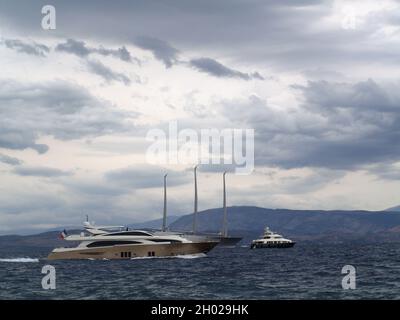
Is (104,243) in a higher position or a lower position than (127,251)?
higher

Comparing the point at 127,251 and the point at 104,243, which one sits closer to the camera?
the point at 127,251

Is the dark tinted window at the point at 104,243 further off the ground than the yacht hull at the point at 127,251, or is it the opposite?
the dark tinted window at the point at 104,243

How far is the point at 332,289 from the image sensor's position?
55375 mm

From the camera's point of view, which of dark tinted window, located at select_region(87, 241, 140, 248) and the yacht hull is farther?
dark tinted window, located at select_region(87, 241, 140, 248)

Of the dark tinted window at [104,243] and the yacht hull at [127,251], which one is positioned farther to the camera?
the dark tinted window at [104,243]

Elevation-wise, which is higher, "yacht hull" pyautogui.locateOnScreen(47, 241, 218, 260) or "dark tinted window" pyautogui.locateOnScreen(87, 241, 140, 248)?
"dark tinted window" pyautogui.locateOnScreen(87, 241, 140, 248)
